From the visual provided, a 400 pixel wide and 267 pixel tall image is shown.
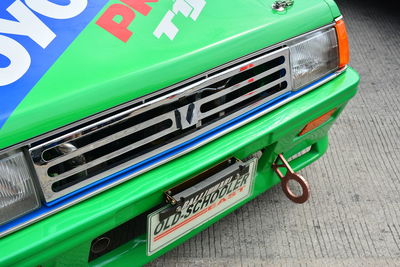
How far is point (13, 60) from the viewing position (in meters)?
1.39

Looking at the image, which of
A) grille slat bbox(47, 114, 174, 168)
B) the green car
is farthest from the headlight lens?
grille slat bbox(47, 114, 174, 168)

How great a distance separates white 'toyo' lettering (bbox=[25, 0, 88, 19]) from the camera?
153cm

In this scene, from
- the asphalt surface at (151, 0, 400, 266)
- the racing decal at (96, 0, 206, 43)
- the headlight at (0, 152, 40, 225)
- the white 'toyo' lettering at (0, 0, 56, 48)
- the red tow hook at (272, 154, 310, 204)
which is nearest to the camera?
the headlight at (0, 152, 40, 225)

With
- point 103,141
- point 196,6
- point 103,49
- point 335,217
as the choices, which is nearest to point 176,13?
point 196,6

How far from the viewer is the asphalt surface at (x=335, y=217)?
219 centimetres

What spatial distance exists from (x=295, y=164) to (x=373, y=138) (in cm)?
104

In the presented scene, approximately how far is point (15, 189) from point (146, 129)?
1.71 ft

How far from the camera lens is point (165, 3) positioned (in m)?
1.74

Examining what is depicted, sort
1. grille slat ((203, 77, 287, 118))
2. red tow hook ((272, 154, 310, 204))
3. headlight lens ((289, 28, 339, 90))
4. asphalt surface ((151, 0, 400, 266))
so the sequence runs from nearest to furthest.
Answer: grille slat ((203, 77, 287, 118)), headlight lens ((289, 28, 339, 90)), red tow hook ((272, 154, 310, 204)), asphalt surface ((151, 0, 400, 266))

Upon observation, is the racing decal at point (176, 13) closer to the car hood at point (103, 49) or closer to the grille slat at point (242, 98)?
the car hood at point (103, 49)

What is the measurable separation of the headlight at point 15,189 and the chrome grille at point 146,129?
42 millimetres

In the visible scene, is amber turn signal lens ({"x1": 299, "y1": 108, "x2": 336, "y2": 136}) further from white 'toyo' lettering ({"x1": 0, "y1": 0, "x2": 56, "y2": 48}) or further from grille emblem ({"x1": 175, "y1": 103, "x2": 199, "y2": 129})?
white 'toyo' lettering ({"x1": 0, "y1": 0, "x2": 56, "y2": 48})

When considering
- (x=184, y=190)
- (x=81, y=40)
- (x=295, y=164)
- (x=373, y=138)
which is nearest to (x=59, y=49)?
(x=81, y=40)

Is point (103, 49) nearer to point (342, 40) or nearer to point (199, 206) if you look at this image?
point (199, 206)
